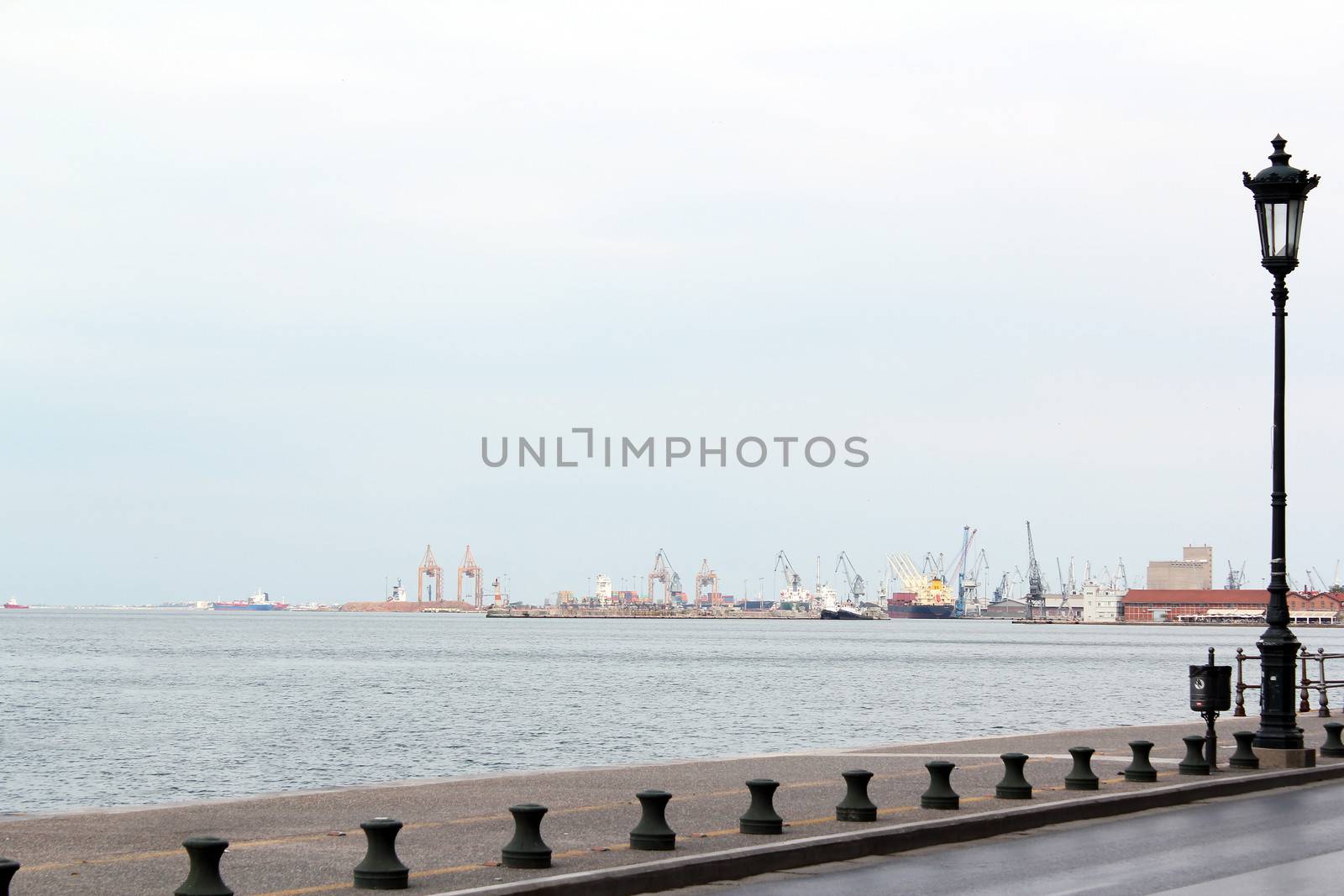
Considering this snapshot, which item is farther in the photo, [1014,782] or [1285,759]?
[1285,759]

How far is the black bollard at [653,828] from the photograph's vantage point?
13.1 m

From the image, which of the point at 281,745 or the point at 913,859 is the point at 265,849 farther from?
the point at 281,745

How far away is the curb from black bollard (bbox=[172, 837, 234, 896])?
145 centimetres

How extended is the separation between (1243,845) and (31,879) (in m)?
10.1

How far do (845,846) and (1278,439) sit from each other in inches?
436

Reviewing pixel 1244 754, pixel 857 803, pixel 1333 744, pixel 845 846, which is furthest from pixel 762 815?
pixel 1333 744

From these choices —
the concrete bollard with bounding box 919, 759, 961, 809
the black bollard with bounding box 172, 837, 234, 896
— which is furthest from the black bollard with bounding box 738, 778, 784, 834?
the black bollard with bounding box 172, 837, 234, 896

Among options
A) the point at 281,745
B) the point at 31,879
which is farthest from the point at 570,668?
the point at 31,879

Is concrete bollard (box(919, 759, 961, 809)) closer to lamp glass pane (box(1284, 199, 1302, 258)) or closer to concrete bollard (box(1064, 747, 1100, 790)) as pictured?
concrete bollard (box(1064, 747, 1100, 790))

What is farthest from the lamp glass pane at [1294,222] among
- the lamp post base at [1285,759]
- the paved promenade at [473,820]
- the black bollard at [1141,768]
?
A: the black bollard at [1141,768]

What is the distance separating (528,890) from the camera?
432 inches

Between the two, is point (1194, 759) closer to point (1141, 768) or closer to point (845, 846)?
point (1141, 768)

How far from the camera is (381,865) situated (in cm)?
1123

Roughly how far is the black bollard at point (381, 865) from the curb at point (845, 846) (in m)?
0.40
